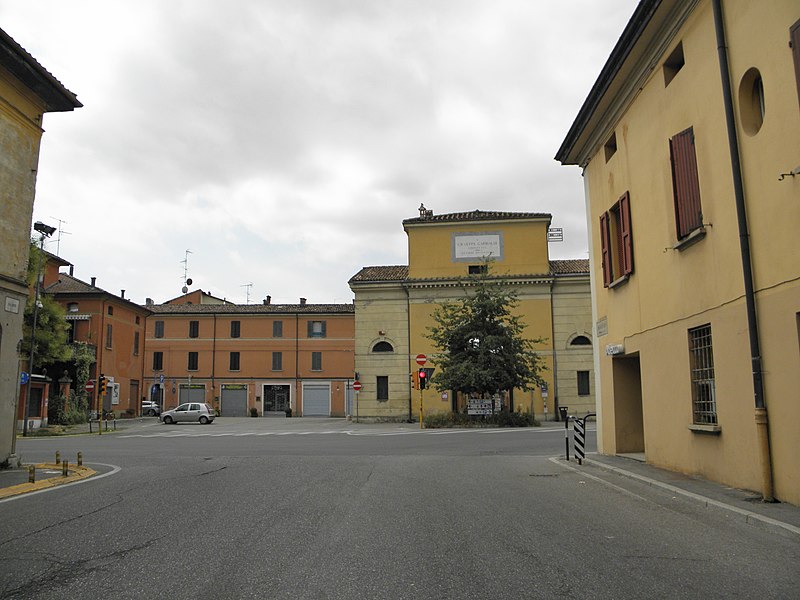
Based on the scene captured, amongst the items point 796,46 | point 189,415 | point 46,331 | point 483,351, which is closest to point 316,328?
point 189,415

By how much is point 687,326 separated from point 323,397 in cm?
5453

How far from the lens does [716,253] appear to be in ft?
33.2

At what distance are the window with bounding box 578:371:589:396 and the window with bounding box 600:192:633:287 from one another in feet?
92.0

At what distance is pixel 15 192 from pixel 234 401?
5159 centimetres

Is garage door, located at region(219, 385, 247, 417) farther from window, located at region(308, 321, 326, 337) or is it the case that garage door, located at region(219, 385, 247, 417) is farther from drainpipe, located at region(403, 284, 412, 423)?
drainpipe, located at region(403, 284, 412, 423)

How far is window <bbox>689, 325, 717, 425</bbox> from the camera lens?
10867 millimetres

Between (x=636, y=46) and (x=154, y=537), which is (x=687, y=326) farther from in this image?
(x=154, y=537)

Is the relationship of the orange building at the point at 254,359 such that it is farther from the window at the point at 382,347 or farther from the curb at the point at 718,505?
the curb at the point at 718,505

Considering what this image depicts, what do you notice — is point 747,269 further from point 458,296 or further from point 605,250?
point 458,296

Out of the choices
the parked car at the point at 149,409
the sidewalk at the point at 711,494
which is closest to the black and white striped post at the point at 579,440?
the sidewalk at the point at 711,494

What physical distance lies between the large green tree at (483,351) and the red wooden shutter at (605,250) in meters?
17.9

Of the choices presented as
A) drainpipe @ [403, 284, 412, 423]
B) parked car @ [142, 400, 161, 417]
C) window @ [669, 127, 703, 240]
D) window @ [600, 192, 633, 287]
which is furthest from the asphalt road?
parked car @ [142, 400, 161, 417]

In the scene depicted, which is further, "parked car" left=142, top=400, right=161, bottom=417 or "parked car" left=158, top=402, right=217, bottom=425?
"parked car" left=142, top=400, right=161, bottom=417

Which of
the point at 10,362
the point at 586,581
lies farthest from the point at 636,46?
the point at 10,362
